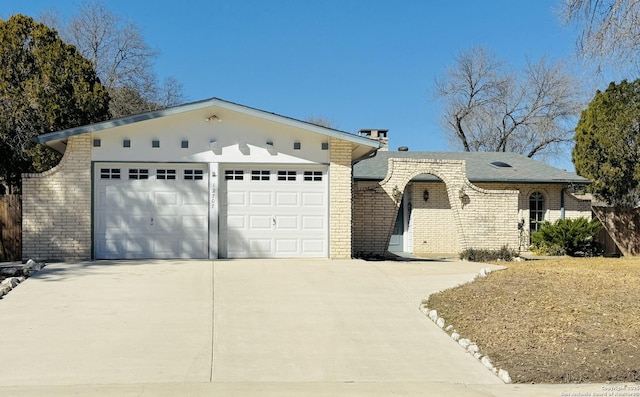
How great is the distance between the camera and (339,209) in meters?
15.4

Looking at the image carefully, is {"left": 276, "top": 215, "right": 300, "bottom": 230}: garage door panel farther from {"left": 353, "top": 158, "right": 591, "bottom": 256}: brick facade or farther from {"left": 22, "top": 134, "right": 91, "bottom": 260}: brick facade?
{"left": 22, "top": 134, "right": 91, "bottom": 260}: brick facade

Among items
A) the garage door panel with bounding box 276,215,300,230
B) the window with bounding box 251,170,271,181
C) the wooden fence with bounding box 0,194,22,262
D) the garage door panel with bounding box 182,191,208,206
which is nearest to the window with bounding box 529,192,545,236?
the garage door panel with bounding box 276,215,300,230

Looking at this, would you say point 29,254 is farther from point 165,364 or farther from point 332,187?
point 165,364

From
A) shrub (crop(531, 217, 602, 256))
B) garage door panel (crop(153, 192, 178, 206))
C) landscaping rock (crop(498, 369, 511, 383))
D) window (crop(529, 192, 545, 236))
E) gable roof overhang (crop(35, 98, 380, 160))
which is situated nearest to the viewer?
landscaping rock (crop(498, 369, 511, 383))

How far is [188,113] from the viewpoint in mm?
14930

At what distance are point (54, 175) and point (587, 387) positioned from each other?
12.4m

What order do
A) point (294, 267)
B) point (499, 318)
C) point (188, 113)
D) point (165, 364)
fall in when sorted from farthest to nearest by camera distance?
point (188, 113)
point (294, 267)
point (499, 318)
point (165, 364)

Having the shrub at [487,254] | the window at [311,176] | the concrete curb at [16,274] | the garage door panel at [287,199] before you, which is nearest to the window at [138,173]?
the concrete curb at [16,274]

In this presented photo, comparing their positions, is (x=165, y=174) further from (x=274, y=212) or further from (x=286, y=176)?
(x=286, y=176)

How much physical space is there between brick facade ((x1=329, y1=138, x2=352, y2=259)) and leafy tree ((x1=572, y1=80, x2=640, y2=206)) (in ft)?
40.5

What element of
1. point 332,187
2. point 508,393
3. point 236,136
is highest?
point 236,136

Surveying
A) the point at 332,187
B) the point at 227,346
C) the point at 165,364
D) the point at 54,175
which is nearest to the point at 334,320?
the point at 227,346

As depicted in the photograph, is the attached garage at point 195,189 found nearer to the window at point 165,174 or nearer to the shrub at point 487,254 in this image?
the window at point 165,174

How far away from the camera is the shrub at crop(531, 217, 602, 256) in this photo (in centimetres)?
2097
